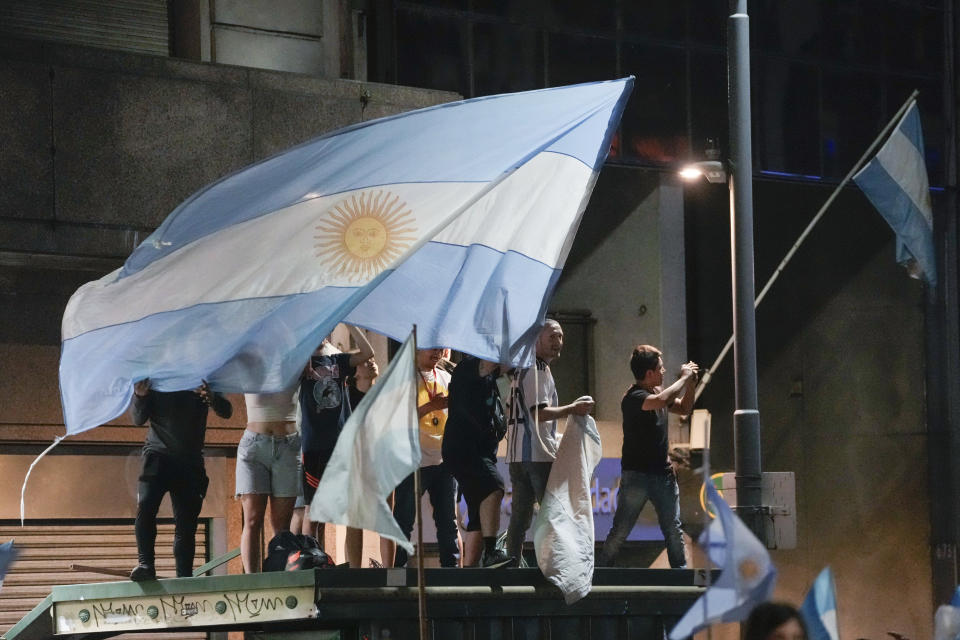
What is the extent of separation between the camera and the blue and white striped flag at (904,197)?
48.6ft

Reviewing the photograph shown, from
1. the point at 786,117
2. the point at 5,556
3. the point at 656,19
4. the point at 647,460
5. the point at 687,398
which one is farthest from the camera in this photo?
the point at 786,117

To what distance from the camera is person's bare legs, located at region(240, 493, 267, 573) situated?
33.6 feet

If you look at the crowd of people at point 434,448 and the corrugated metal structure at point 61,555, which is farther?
the corrugated metal structure at point 61,555

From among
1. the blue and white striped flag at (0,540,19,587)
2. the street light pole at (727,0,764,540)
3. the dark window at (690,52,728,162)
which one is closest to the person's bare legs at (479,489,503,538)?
the blue and white striped flag at (0,540,19,587)

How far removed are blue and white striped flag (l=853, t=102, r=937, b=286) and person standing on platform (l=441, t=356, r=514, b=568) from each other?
602 cm

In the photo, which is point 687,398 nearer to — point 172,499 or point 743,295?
point 743,295

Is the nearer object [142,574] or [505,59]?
[142,574]

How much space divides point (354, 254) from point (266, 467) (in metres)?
1.62

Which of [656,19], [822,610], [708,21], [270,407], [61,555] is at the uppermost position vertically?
[708,21]

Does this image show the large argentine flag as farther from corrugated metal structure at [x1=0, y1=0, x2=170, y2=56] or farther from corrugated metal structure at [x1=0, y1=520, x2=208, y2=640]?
corrugated metal structure at [x1=0, y1=0, x2=170, y2=56]

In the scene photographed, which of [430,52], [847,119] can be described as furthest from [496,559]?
[847,119]

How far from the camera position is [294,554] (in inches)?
364

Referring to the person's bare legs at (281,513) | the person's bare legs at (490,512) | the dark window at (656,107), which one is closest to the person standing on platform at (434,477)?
the person's bare legs at (490,512)

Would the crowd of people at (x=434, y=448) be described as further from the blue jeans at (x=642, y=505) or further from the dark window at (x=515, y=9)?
the dark window at (x=515, y=9)
